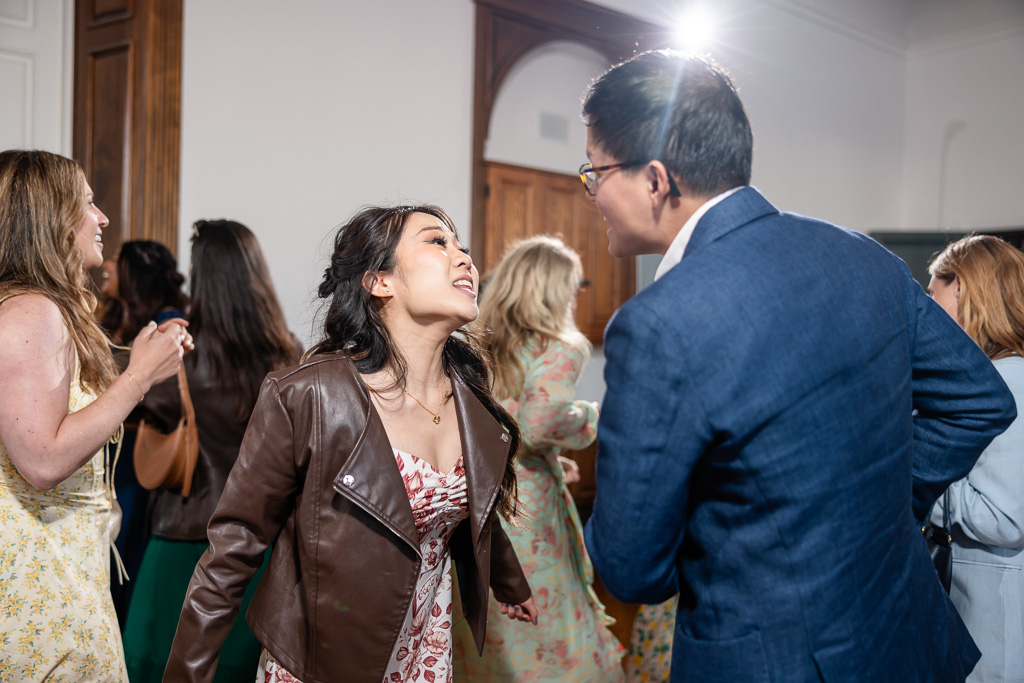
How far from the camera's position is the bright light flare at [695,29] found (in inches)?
253

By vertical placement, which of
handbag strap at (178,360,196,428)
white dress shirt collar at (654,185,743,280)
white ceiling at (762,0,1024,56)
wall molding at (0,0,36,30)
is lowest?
handbag strap at (178,360,196,428)

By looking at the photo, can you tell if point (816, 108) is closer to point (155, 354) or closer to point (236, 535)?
point (155, 354)

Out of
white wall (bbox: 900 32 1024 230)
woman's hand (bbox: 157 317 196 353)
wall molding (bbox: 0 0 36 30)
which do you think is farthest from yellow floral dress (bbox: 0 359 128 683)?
white wall (bbox: 900 32 1024 230)

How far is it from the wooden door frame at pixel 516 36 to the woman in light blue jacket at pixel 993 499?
138 inches

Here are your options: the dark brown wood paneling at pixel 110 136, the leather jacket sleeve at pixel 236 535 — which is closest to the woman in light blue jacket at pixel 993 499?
the leather jacket sleeve at pixel 236 535

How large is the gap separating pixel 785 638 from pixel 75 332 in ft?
4.96

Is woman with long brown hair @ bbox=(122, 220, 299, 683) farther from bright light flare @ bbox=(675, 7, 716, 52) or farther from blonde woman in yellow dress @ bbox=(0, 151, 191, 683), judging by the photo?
bright light flare @ bbox=(675, 7, 716, 52)

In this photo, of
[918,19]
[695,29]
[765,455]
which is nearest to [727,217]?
[765,455]

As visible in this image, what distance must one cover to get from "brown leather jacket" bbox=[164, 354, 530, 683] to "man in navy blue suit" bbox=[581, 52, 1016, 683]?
511 millimetres

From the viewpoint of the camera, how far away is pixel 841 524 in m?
1.10

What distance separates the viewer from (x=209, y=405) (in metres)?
2.54

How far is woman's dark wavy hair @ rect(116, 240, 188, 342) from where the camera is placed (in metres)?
3.20

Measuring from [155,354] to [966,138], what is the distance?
8.51 m

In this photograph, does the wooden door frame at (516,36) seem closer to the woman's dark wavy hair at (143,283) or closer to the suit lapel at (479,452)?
the woman's dark wavy hair at (143,283)
